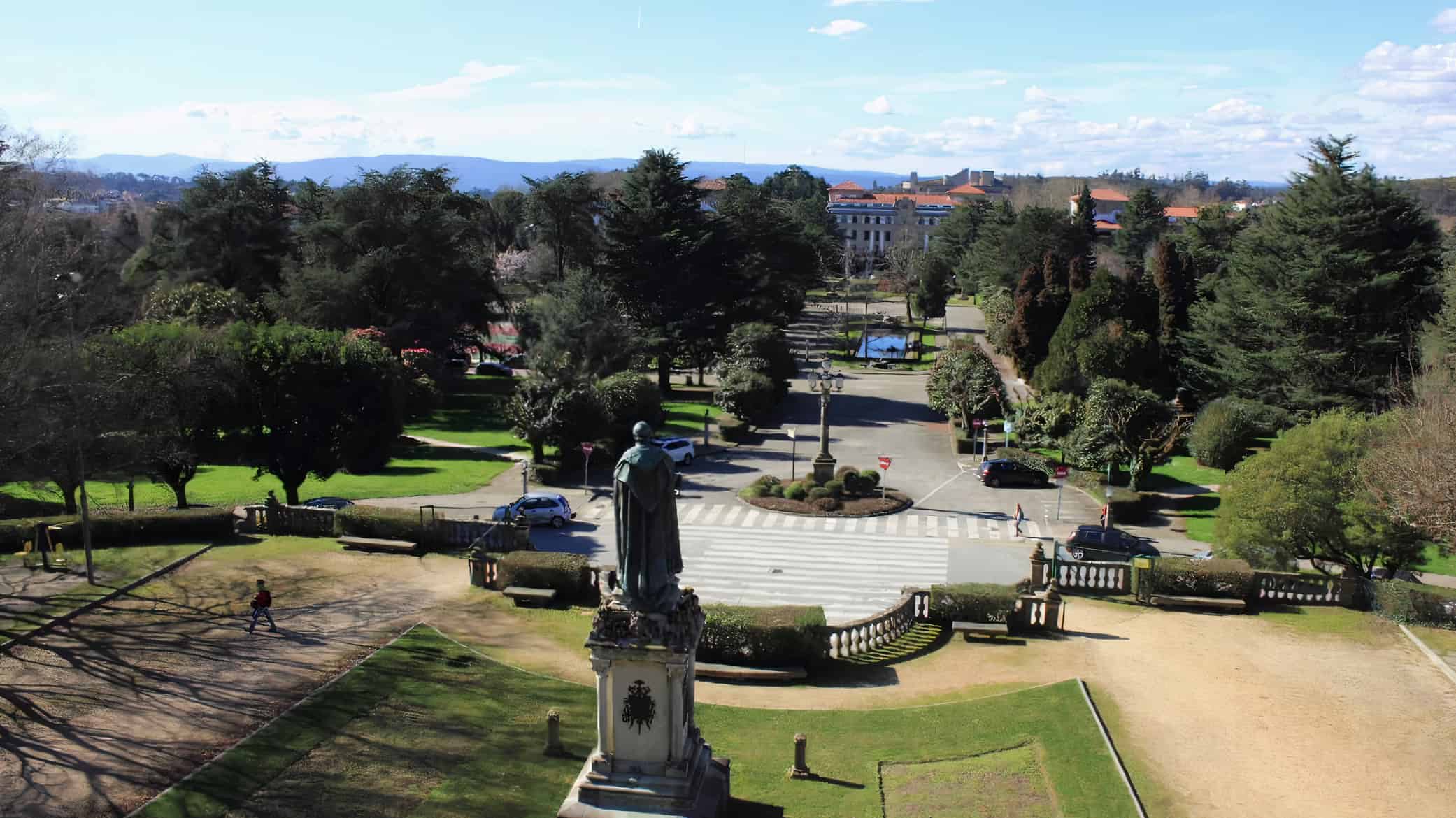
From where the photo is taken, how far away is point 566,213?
267 feet

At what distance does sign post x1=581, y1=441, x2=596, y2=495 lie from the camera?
39500 mm

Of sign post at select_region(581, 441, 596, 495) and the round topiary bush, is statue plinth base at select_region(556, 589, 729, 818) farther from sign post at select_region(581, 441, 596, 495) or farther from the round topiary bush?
sign post at select_region(581, 441, 596, 495)

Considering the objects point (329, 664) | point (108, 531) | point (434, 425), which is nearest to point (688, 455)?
point (434, 425)

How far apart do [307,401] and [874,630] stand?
21.8m

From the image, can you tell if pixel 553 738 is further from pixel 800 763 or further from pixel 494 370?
pixel 494 370

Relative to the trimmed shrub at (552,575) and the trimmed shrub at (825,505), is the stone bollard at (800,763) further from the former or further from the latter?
the trimmed shrub at (825,505)

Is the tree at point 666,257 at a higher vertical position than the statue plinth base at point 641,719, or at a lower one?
higher

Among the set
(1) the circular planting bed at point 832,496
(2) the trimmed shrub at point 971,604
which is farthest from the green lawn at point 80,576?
(2) the trimmed shrub at point 971,604

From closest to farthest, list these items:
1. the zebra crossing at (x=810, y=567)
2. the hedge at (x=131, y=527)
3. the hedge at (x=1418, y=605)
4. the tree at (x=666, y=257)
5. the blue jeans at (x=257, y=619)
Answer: the blue jeans at (x=257, y=619) < the hedge at (x=1418, y=605) < the hedge at (x=131, y=527) < the zebra crossing at (x=810, y=567) < the tree at (x=666, y=257)

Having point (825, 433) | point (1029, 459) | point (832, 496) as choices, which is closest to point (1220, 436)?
point (1029, 459)

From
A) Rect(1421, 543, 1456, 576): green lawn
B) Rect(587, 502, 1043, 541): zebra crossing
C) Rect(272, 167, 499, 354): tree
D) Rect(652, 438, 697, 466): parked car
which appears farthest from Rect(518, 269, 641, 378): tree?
Rect(1421, 543, 1456, 576): green lawn

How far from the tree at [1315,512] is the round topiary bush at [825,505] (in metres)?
13.6

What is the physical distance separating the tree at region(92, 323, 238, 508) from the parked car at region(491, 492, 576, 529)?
961 centimetres

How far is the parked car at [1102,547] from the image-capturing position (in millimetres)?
32472
